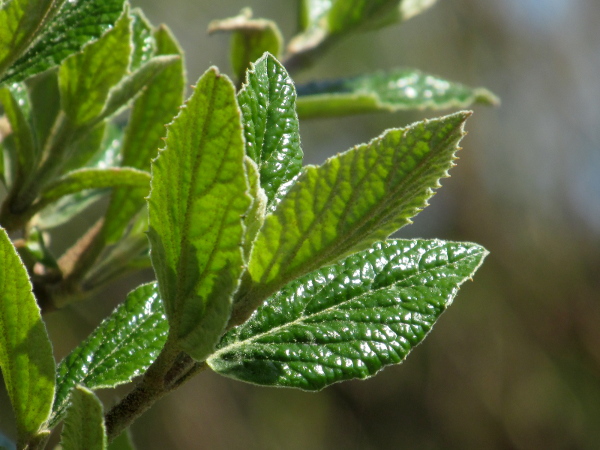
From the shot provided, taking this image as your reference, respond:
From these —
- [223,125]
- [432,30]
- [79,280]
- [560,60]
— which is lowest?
[560,60]

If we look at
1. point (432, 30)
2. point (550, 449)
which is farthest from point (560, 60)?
point (550, 449)

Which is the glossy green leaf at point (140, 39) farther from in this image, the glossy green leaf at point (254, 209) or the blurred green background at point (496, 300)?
the blurred green background at point (496, 300)

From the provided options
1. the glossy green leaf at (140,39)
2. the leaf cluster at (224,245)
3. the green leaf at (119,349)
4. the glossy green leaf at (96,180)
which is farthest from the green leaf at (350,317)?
the glossy green leaf at (140,39)

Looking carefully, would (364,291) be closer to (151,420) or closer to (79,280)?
(79,280)

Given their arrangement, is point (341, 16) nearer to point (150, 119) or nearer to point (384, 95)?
point (384, 95)

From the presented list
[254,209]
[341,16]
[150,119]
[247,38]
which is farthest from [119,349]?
[341,16]
